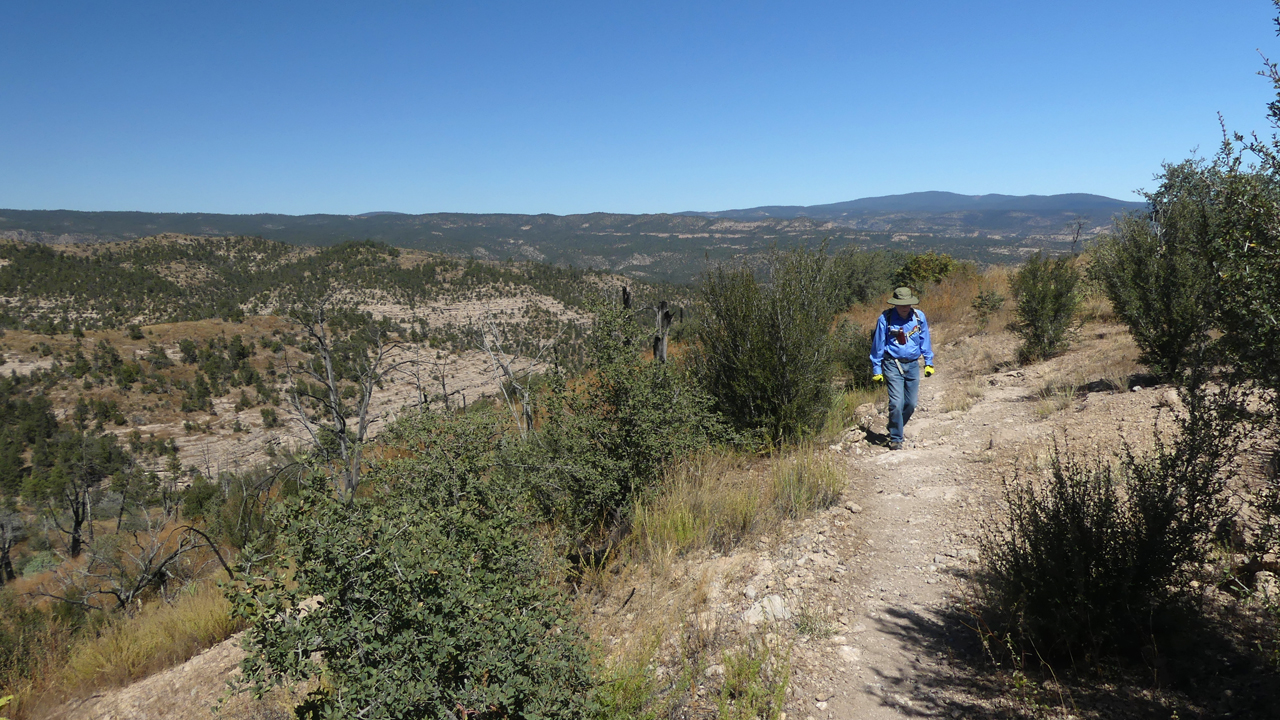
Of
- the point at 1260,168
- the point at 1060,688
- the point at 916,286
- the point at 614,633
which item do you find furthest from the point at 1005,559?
the point at 916,286

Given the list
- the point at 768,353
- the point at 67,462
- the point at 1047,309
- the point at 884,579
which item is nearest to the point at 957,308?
the point at 1047,309

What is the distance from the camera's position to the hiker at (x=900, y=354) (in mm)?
5949

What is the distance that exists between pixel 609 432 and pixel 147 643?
448 cm

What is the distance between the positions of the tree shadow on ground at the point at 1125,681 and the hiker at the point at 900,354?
3477 millimetres

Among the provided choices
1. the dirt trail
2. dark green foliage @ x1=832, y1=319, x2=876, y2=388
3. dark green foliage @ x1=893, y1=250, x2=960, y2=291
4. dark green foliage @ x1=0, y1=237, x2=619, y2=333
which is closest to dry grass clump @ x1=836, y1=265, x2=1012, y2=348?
dark green foliage @ x1=893, y1=250, x2=960, y2=291

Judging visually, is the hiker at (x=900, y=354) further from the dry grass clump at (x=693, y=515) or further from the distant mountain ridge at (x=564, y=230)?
the distant mountain ridge at (x=564, y=230)

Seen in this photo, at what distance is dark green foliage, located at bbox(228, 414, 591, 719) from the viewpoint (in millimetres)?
1770

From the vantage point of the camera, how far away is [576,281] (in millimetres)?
53719

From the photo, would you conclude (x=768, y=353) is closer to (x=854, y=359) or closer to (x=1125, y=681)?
(x=854, y=359)

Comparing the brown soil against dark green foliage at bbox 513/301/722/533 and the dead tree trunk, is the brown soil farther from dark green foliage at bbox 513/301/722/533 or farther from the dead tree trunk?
the dead tree trunk

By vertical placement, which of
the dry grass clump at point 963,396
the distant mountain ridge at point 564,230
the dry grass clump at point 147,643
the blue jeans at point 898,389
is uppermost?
the distant mountain ridge at point 564,230

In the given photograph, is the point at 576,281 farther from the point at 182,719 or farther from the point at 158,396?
the point at 182,719

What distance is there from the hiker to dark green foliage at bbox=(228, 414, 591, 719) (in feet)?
15.8

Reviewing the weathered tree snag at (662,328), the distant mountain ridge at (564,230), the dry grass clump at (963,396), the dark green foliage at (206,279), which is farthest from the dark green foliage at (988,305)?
the distant mountain ridge at (564,230)
